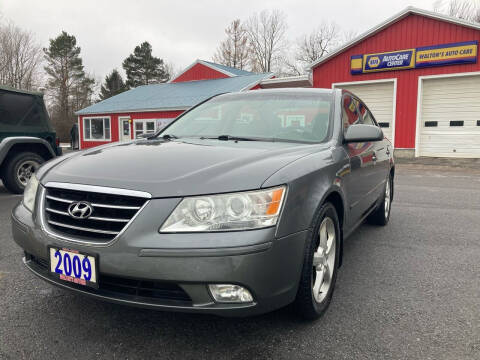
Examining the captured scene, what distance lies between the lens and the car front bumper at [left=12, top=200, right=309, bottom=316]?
5.52ft

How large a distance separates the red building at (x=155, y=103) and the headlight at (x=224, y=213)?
58.4 ft

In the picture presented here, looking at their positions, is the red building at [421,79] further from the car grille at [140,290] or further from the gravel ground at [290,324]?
the car grille at [140,290]

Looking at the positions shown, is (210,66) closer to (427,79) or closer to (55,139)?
(427,79)

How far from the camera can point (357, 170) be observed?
3027 mm

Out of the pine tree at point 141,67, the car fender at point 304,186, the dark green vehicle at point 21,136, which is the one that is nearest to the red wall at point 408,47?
the dark green vehicle at point 21,136

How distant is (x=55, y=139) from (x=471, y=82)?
13.6 meters

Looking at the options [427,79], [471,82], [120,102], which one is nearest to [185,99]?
[120,102]

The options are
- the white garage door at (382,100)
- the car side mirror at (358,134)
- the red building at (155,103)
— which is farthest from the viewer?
the red building at (155,103)

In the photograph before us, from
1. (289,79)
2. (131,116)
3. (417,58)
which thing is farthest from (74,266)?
(131,116)

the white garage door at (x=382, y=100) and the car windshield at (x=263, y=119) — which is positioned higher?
the white garage door at (x=382, y=100)

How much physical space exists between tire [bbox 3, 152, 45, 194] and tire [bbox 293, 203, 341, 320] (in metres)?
5.89

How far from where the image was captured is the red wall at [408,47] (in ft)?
44.4

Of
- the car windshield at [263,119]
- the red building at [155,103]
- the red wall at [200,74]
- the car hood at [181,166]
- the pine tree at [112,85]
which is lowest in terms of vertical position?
the car hood at [181,166]

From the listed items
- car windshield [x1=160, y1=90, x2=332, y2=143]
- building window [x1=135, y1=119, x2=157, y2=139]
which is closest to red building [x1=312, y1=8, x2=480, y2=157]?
building window [x1=135, y1=119, x2=157, y2=139]
